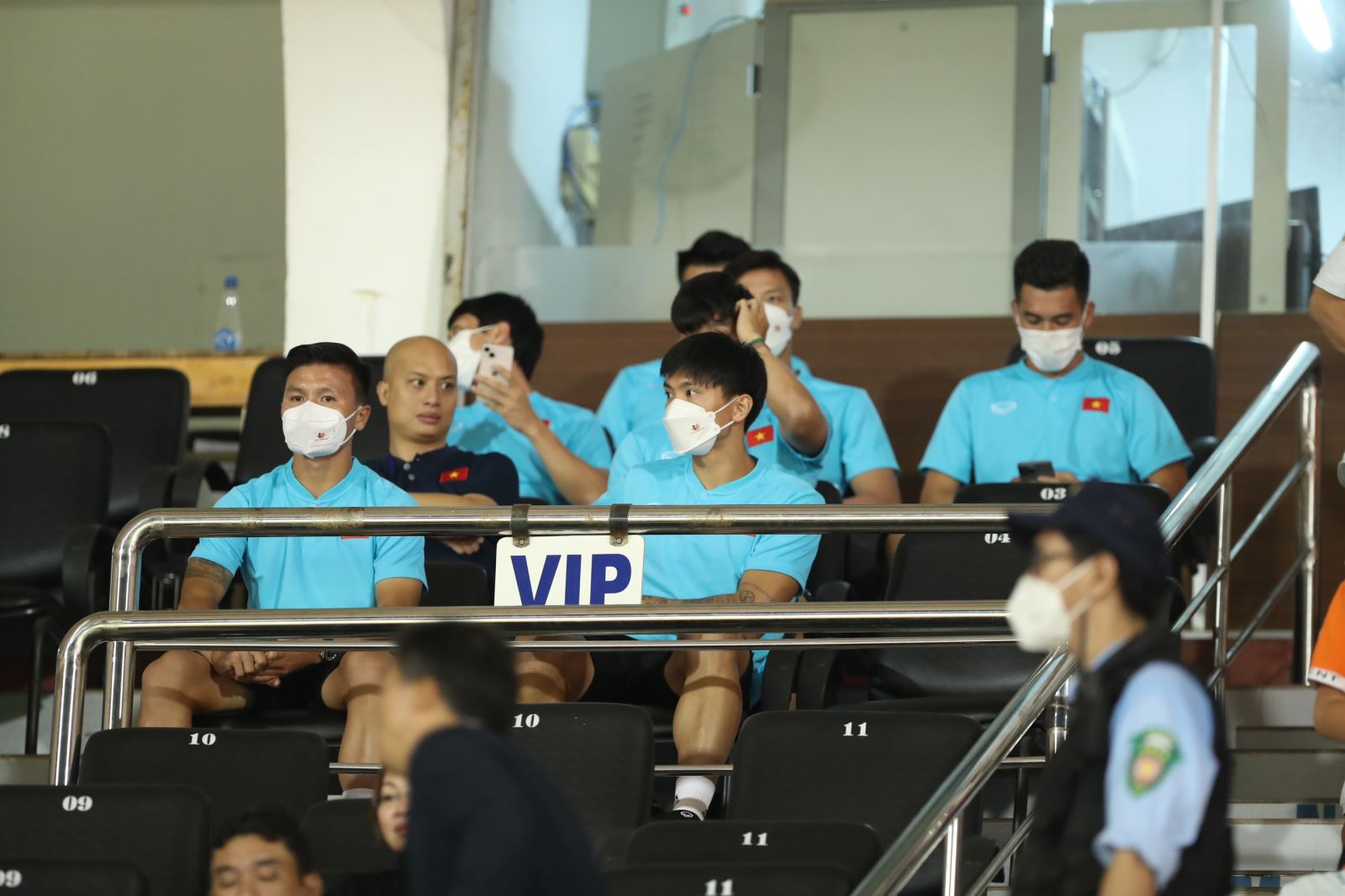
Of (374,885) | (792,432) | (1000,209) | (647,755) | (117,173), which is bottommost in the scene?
(374,885)

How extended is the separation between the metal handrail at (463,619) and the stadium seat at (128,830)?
33 cm

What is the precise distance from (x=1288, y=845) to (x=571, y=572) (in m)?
1.40

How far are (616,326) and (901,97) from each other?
1.20 meters

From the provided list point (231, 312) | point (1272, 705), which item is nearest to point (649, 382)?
point (1272, 705)

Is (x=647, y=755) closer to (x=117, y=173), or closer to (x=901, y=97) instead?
(x=901, y=97)

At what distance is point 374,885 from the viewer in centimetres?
286

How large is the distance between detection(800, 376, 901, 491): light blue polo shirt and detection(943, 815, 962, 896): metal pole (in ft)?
7.01

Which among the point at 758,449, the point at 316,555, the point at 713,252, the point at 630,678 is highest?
the point at 713,252

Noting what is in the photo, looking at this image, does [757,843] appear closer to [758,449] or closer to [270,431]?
[758,449]

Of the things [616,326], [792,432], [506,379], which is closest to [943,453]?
[792,432]

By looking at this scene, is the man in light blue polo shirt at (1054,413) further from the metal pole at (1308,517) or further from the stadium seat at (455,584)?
the stadium seat at (455,584)

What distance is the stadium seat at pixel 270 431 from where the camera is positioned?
4977 mm

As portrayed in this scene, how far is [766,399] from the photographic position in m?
4.55

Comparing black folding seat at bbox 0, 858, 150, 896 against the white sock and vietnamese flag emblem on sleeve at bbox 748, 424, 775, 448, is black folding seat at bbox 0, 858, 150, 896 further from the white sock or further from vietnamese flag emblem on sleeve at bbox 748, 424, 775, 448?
vietnamese flag emblem on sleeve at bbox 748, 424, 775, 448
